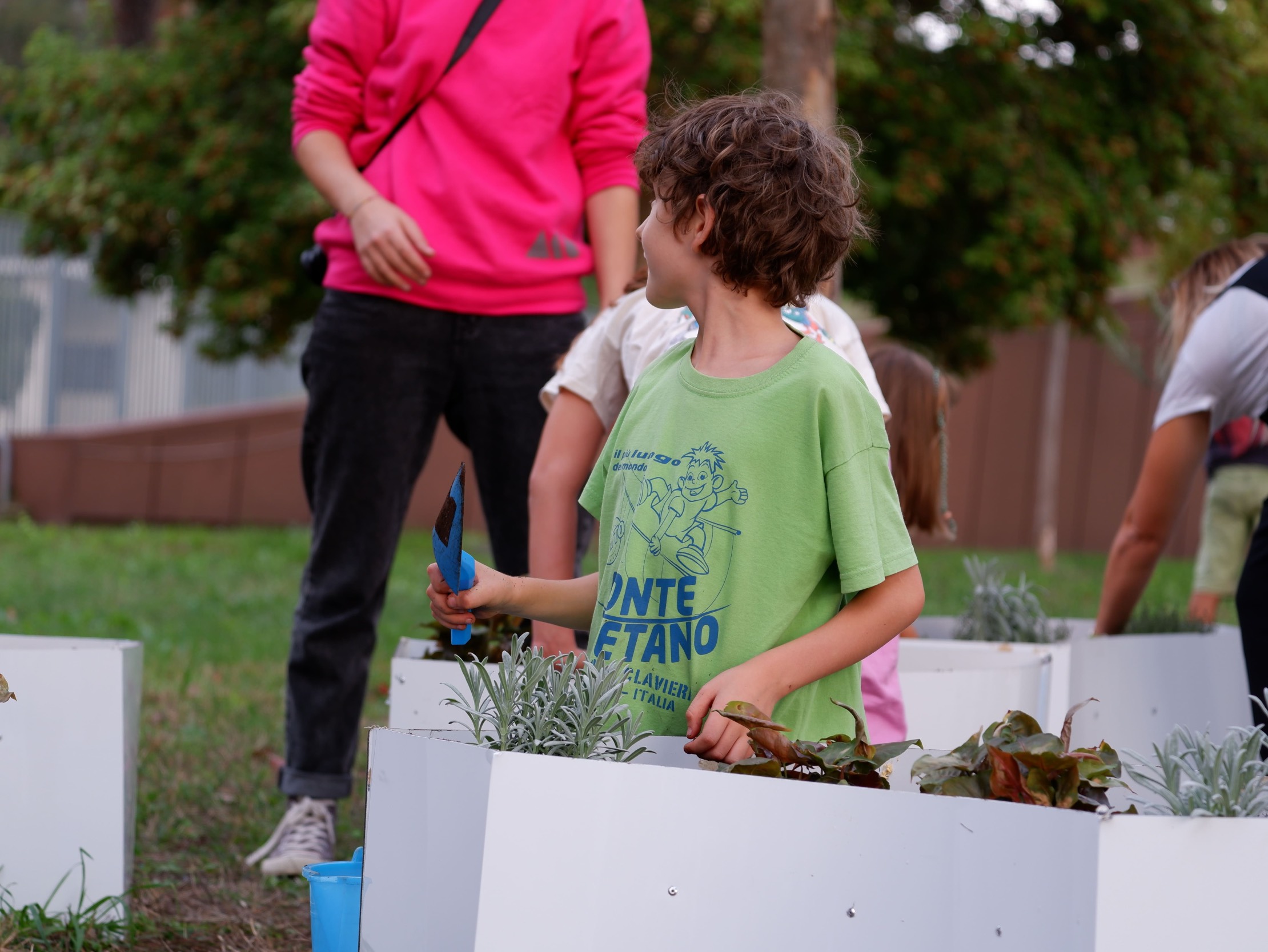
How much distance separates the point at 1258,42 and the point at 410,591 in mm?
7027

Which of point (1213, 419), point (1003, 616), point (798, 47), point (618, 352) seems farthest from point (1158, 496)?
point (798, 47)

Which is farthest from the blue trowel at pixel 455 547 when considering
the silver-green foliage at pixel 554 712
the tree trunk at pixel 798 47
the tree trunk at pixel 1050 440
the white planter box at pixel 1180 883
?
the tree trunk at pixel 1050 440

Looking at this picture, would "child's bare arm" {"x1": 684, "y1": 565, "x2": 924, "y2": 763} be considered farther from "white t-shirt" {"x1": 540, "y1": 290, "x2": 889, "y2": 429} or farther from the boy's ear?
"white t-shirt" {"x1": 540, "y1": 290, "x2": 889, "y2": 429}

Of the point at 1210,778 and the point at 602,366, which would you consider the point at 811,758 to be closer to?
the point at 1210,778

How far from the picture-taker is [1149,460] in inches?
105

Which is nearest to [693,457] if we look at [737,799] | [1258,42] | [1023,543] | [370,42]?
[737,799]

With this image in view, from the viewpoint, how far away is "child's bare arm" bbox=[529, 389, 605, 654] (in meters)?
2.33

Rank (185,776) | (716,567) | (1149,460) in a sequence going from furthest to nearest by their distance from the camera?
(185,776)
(1149,460)
(716,567)

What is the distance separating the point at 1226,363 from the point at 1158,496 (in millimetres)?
301

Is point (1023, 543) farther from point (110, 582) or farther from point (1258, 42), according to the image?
point (110, 582)

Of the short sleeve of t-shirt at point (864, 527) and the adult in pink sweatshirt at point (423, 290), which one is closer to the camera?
the short sleeve of t-shirt at point (864, 527)

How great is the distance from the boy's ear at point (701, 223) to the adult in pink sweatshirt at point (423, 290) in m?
0.85

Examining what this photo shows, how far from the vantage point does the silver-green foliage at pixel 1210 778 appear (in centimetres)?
134

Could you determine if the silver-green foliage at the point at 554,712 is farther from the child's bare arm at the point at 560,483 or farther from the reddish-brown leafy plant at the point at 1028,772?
the child's bare arm at the point at 560,483
